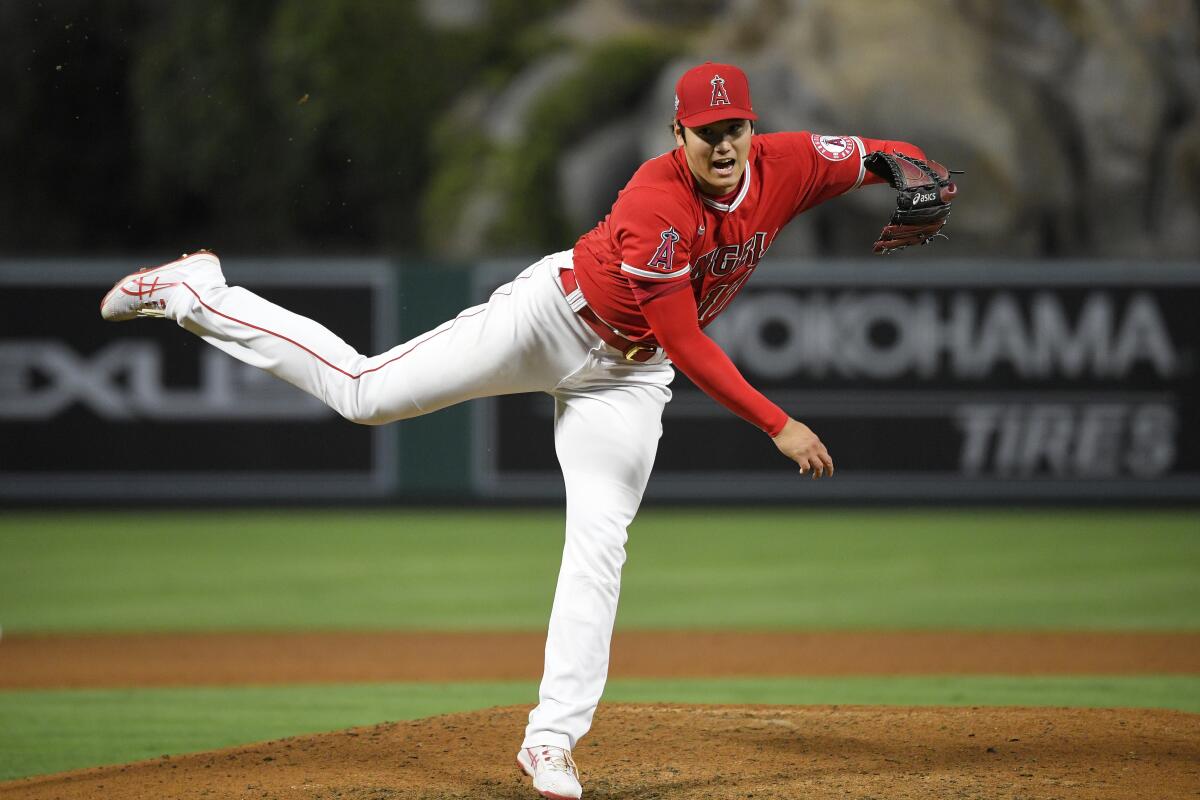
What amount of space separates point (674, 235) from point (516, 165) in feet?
39.9

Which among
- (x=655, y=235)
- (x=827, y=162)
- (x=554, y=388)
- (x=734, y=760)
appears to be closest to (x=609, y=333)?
(x=554, y=388)

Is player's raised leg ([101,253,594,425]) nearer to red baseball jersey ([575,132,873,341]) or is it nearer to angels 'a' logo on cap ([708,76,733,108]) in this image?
red baseball jersey ([575,132,873,341])

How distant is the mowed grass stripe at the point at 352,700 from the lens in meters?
5.23

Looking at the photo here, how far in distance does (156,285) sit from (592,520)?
157 centimetres

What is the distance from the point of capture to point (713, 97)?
3.85m

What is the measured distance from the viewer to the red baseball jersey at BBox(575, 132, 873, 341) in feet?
12.6

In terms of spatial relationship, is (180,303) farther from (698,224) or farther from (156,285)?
(698,224)

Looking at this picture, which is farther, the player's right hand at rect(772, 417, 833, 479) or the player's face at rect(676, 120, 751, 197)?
the player's face at rect(676, 120, 751, 197)

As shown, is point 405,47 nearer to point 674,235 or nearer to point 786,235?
point 786,235

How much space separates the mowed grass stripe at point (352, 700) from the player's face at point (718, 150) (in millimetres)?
2086

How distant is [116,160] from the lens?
802 inches

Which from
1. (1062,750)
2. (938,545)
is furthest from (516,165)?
(1062,750)

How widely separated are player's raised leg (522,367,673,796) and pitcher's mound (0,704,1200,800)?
278 mm

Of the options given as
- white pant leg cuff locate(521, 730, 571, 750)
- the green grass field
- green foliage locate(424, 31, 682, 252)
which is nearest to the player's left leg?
white pant leg cuff locate(521, 730, 571, 750)
